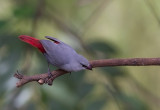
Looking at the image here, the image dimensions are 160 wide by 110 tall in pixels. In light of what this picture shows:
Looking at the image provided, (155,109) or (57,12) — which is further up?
(57,12)

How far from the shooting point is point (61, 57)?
1.05m

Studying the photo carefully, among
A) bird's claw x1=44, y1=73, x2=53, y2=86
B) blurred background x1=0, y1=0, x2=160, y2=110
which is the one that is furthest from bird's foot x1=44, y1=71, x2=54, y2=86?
blurred background x1=0, y1=0, x2=160, y2=110

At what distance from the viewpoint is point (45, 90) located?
4.60ft

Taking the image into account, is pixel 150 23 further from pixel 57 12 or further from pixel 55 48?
pixel 55 48

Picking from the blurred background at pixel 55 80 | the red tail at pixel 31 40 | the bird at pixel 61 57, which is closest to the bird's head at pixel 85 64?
the bird at pixel 61 57

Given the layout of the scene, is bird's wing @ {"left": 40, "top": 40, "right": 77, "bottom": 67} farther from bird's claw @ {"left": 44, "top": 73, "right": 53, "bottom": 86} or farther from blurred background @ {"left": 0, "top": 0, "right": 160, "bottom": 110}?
blurred background @ {"left": 0, "top": 0, "right": 160, "bottom": 110}

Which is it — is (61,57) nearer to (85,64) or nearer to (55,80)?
(85,64)

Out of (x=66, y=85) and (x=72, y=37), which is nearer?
(x=66, y=85)

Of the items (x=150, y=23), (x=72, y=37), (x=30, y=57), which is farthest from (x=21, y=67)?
(x=150, y=23)

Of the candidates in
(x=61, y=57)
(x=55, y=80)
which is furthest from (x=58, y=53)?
(x=55, y=80)

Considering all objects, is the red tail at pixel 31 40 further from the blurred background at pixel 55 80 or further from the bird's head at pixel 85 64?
the blurred background at pixel 55 80

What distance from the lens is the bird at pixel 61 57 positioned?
1.04 meters

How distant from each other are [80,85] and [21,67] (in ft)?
0.84

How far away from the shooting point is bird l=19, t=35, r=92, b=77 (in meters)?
1.04
